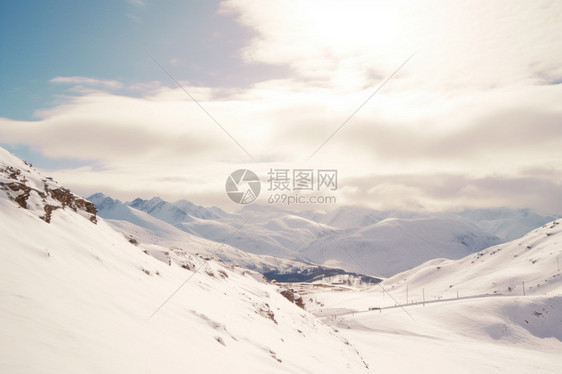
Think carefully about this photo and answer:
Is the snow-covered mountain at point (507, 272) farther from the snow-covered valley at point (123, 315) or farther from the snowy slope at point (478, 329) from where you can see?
the snow-covered valley at point (123, 315)

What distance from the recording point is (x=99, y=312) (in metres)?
11.1

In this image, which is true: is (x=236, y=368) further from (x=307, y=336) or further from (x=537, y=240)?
(x=537, y=240)

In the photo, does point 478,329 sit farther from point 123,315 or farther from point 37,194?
point 37,194

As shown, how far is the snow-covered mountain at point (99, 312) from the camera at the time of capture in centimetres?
816

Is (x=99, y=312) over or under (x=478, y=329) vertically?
over

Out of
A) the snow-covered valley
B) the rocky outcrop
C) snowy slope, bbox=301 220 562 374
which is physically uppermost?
the rocky outcrop

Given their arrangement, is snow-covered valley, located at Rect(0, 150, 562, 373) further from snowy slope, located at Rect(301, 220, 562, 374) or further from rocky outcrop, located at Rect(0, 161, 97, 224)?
snowy slope, located at Rect(301, 220, 562, 374)

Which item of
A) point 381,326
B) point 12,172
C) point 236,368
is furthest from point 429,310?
point 12,172

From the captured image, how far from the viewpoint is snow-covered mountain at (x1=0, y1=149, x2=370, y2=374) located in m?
8.16

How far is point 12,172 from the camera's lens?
762 inches

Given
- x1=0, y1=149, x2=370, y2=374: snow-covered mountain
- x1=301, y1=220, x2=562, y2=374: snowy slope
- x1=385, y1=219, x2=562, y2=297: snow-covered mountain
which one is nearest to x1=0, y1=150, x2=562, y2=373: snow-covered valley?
x1=0, y1=149, x2=370, y2=374: snow-covered mountain

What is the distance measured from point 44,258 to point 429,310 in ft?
258

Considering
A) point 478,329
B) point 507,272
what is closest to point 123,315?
point 478,329

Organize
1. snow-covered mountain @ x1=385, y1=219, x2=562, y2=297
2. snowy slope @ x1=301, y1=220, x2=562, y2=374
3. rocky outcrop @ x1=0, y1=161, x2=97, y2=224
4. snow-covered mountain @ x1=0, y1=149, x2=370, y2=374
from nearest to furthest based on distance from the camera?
snow-covered mountain @ x1=0, y1=149, x2=370, y2=374, rocky outcrop @ x1=0, y1=161, x2=97, y2=224, snowy slope @ x1=301, y1=220, x2=562, y2=374, snow-covered mountain @ x1=385, y1=219, x2=562, y2=297
